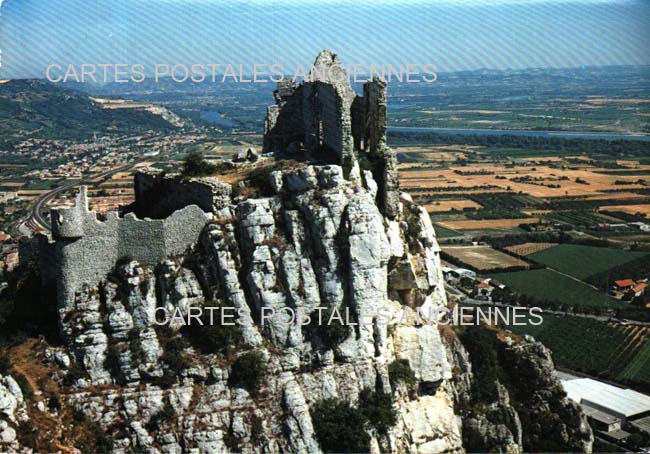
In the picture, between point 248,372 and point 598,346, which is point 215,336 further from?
point 598,346

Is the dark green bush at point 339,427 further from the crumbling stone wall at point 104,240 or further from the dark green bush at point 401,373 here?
the crumbling stone wall at point 104,240

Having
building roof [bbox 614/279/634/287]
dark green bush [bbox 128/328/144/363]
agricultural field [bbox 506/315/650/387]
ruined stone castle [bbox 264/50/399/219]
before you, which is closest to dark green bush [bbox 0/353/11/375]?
dark green bush [bbox 128/328/144/363]

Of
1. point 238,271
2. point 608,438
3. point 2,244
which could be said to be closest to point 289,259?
point 238,271

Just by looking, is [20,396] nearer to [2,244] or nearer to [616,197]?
[2,244]

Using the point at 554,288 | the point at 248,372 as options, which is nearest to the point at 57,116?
the point at 554,288

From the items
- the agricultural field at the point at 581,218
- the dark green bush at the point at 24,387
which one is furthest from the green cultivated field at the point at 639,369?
the agricultural field at the point at 581,218
